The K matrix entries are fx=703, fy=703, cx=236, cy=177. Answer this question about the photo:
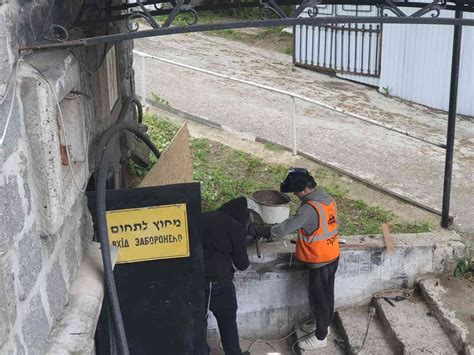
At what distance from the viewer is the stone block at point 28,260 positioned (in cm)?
295

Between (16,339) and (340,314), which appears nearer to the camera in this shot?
(16,339)

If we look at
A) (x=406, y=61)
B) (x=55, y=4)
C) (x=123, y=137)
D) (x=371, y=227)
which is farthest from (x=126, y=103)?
(x=406, y=61)

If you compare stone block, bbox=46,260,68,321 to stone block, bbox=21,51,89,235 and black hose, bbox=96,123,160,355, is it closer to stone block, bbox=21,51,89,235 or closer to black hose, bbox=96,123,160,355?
stone block, bbox=21,51,89,235

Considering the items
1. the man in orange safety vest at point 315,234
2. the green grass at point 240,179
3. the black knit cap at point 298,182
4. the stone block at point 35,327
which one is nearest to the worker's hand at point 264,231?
the man in orange safety vest at point 315,234

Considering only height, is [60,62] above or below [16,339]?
above

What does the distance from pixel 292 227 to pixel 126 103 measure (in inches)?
86.1

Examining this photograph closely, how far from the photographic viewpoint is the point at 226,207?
6.06 m

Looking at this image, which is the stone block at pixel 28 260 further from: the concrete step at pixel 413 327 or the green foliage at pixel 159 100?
the green foliage at pixel 159 100

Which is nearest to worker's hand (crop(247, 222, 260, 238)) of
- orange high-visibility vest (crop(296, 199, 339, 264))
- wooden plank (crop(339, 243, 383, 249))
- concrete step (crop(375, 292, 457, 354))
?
orange high-visibility vest (crop(296, 199, 339, 264))

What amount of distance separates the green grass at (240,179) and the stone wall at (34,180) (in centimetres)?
397

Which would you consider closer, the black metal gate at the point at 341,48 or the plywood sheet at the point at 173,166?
the plywood sheet at the point at 173,166

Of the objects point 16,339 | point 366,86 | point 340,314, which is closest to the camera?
point 16,339

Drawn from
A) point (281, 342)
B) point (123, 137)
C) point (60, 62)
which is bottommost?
point (281, 342)

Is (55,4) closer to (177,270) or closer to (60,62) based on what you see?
(60,62)
